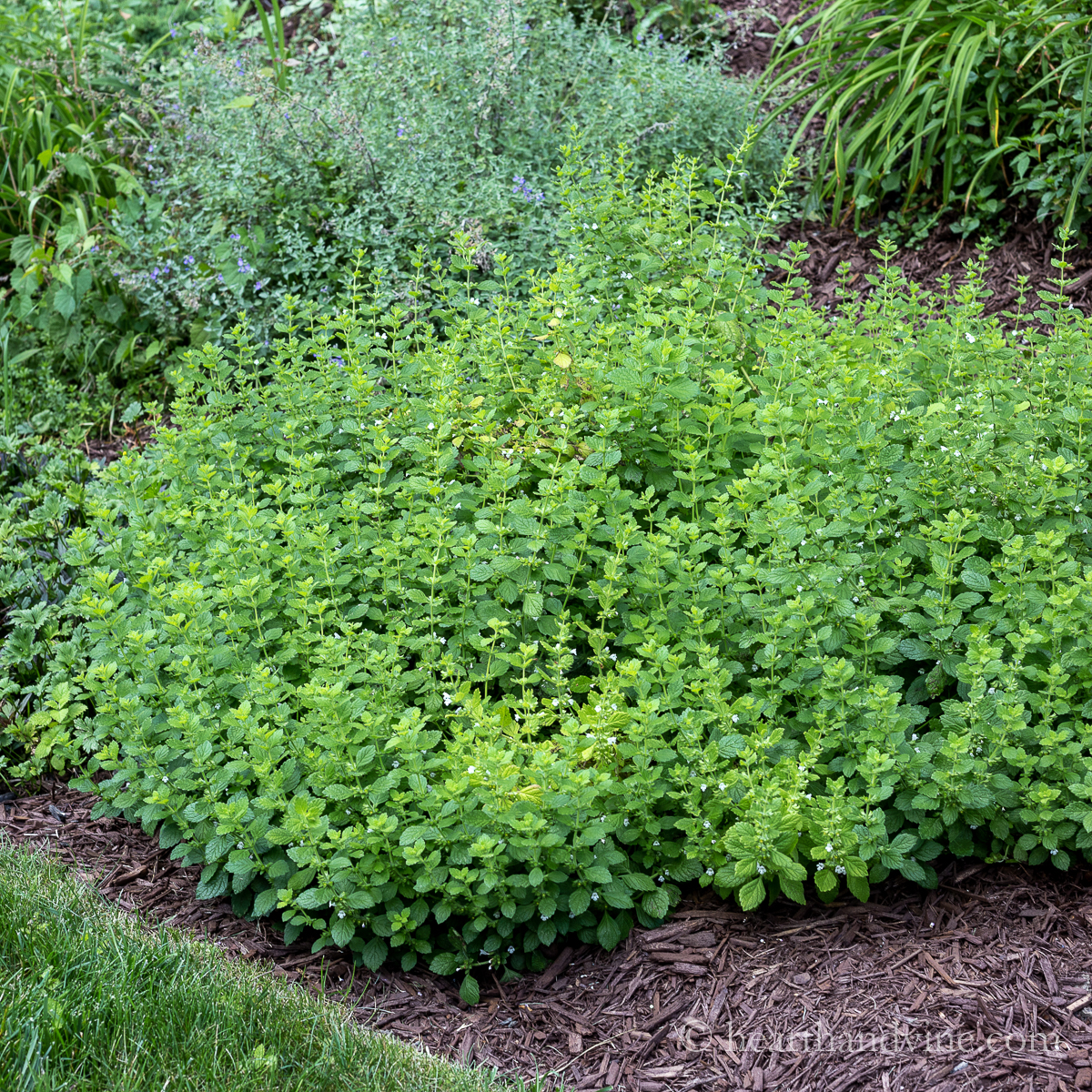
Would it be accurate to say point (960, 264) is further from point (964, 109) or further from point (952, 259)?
point (964, 109)

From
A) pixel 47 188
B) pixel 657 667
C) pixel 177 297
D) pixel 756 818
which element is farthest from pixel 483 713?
pixel 47 188

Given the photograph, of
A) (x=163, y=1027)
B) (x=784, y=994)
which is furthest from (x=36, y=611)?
(x=784, y=994)

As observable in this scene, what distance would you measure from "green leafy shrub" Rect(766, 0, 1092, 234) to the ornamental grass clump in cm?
207

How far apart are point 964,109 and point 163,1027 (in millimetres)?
5900

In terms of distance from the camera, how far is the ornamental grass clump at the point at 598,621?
298cm

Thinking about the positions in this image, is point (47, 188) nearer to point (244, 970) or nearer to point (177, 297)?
point (177, 297)

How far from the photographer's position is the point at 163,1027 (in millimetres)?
2580

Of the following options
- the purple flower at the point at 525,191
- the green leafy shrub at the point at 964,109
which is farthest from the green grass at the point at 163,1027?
the green leafy shrub at the point at 964,109

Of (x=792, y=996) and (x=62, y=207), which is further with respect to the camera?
(x=62, y=207)

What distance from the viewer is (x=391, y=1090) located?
2545 millimetres

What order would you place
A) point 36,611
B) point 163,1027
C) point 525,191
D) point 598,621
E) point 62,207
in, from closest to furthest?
point 163,1027 < point 598,621 < point 36,611 < point 525,191 < point 62,207

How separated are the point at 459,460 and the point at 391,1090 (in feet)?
7.56

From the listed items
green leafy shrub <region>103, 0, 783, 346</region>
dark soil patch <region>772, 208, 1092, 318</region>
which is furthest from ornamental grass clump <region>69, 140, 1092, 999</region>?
dark soil patch <region>772, 208, 1092, 318</region>

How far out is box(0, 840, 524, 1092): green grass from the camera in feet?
8.07
